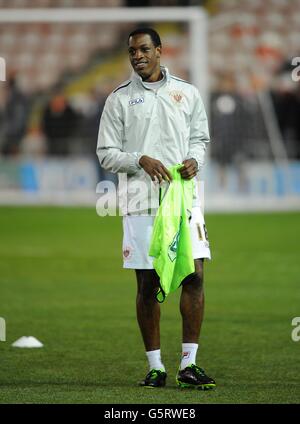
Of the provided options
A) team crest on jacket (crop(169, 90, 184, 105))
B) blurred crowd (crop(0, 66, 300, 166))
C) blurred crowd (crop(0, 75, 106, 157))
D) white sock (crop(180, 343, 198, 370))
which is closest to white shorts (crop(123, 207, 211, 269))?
white sock (crop(180, 343, 198, 370))

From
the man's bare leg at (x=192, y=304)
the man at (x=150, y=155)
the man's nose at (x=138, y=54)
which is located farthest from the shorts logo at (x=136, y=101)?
the man's bare leg at (x=192, y=304)

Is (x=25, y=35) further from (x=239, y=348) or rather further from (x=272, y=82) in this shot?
(x=239, y=348)

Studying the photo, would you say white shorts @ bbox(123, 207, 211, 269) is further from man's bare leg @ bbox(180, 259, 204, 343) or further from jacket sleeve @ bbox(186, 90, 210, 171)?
jacket sleeve @ bbox(186, 90, 210, 171)

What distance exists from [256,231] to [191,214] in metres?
12.9

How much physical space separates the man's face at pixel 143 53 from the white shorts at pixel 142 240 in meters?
0.94

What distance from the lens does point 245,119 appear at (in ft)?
88.9

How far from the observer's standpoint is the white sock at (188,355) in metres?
7.66

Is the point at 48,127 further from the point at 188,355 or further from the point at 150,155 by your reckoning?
the point at 188,355

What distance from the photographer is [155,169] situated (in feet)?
24.6

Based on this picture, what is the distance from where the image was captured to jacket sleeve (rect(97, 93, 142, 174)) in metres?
7.62

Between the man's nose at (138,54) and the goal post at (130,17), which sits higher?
the goal post at (130,17)

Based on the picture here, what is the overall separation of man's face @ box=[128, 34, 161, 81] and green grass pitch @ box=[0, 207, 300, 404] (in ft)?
6.52

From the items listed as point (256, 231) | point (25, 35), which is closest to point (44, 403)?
point (256, 231)

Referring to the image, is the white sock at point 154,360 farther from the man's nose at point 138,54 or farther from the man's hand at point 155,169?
the man's nose at point 138,54
